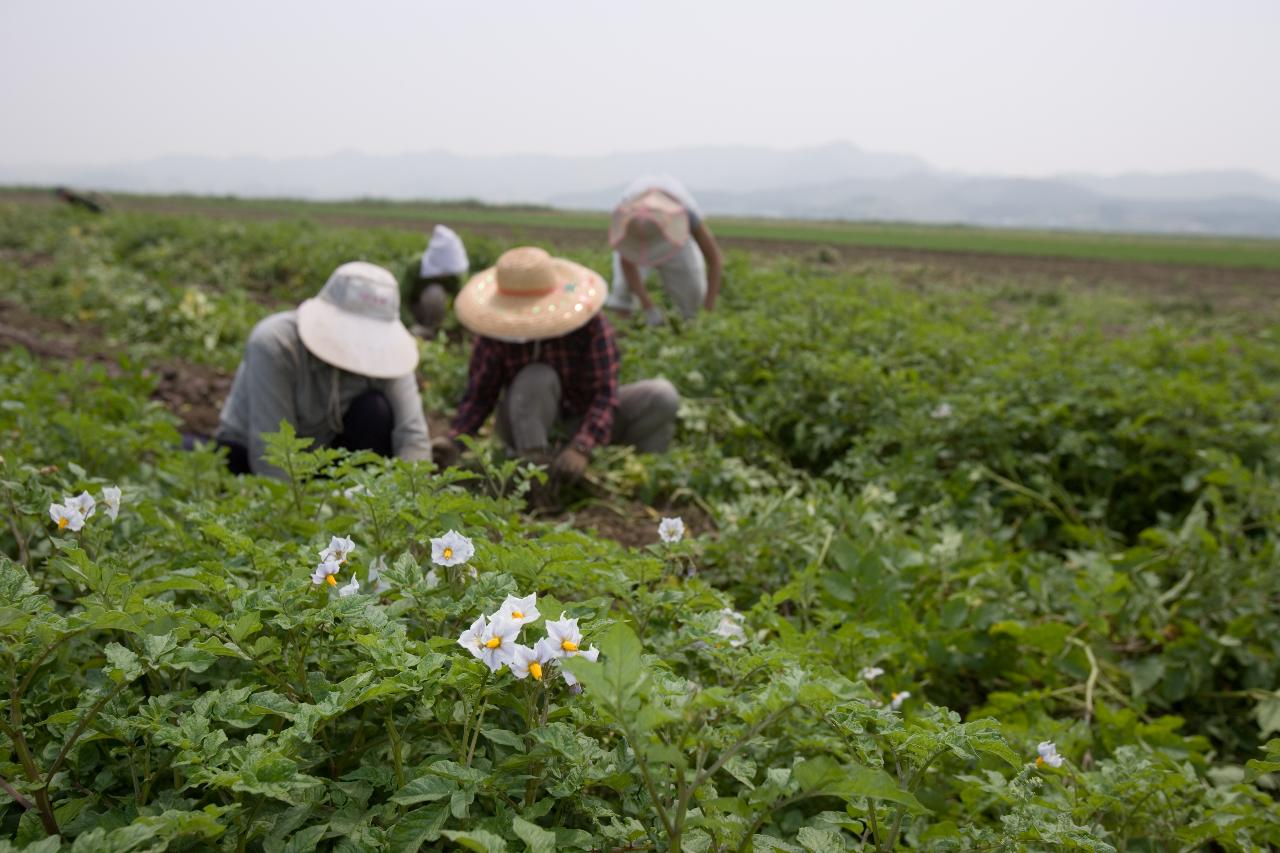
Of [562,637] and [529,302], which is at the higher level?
[529,302]

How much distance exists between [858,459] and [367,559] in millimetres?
2919

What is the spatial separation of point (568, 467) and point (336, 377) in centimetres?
111

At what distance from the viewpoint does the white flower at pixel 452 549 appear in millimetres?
1360

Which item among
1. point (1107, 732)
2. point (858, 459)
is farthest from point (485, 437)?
point (1107, 732)

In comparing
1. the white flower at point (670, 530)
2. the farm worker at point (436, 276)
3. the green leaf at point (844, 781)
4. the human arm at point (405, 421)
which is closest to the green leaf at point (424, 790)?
the green leaf at point (844, 781)

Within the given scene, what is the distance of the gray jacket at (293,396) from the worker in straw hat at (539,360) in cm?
30

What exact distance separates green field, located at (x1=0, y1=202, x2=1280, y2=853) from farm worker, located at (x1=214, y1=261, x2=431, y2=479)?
0.45m

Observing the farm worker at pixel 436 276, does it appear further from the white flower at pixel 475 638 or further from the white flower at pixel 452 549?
the white flower at pixel 475 638

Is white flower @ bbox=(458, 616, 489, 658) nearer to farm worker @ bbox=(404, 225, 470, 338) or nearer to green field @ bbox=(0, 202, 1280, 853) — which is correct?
green field @ bbox=(0, 202, 1280, 853)

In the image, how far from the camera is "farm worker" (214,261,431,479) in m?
3.33

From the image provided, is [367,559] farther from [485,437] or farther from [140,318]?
[140,318]

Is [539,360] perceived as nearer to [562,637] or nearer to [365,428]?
[365,428]

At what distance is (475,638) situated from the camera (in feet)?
3.61

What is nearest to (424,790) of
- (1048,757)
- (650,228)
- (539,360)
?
(1048,757)
